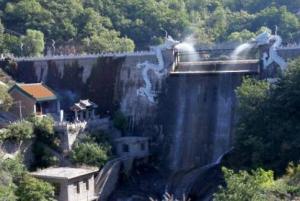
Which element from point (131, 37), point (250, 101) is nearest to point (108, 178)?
point (250, 101)

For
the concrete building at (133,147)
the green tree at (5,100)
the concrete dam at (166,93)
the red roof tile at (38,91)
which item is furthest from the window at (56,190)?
the green tree at (5,100)

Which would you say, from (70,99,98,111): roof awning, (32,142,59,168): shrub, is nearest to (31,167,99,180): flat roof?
(32,142,59,168): shrub

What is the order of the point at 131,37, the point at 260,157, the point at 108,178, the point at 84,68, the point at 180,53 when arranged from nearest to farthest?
the point at 260,157 → the point at 108,178 → the point at 180,53 → the point at 84,68 → the point at 131,37

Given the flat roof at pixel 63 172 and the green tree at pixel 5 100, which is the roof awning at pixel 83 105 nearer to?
the green tree at pixel 5 100

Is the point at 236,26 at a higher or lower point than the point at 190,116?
higher

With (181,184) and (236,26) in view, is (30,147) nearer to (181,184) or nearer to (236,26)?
(181,184)

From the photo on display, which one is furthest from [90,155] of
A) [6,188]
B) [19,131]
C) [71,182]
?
[6,188]

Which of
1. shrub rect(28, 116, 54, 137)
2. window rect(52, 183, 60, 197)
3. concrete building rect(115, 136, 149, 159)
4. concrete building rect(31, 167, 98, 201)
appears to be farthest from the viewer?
concrete building rect(115, 136, 149, 159)

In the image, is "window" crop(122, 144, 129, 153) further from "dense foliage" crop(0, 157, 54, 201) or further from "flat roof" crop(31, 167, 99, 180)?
"dense foliage" crop(0, 157, 54, 201)

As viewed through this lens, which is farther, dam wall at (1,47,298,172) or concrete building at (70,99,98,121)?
concrete building at (70,99,98,121)
